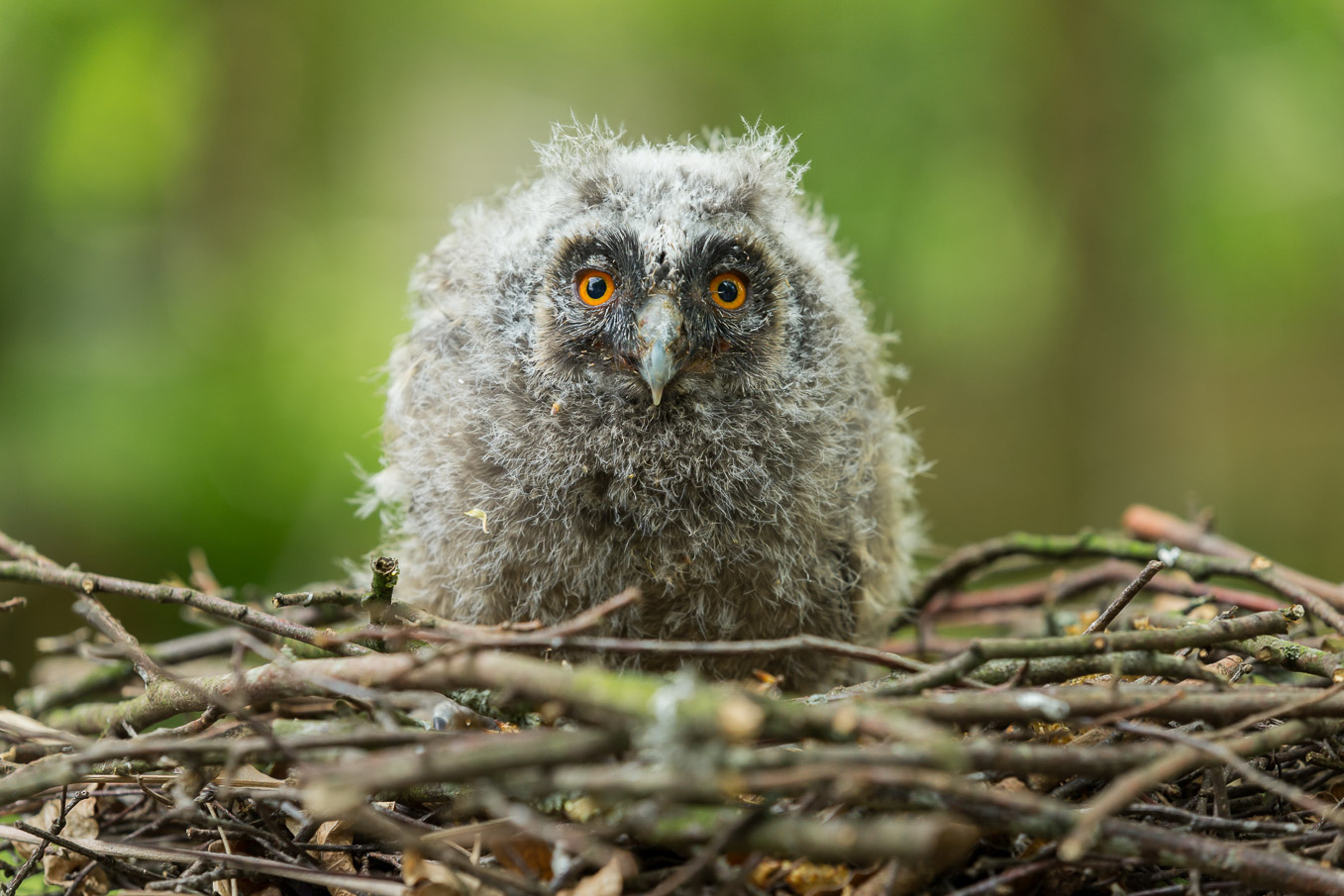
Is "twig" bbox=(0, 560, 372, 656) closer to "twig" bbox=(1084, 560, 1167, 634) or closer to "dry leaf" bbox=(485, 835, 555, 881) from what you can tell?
"dry leaf" bbox=(485, 835, 555, 881)

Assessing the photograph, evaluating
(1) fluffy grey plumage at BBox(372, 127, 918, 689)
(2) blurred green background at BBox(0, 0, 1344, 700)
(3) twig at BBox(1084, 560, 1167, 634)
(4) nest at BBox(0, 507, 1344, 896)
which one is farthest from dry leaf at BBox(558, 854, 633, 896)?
(2) blurred green background at BBox(0, 0, 1344, 700)

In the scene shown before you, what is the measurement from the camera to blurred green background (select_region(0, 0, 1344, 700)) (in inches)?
171

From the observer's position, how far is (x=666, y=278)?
184 centimetres

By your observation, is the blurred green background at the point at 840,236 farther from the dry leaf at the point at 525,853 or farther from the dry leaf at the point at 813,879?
the dry leaf at the point at 813,879

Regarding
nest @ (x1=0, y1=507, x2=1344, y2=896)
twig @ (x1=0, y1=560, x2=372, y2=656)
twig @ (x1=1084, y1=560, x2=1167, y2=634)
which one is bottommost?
nest @ (x1=0, y1=507, x2=1344, y2=896)

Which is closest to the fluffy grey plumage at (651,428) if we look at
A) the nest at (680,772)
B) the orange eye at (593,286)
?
the orange eye at (593,286)

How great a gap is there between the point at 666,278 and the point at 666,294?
0.11 ft

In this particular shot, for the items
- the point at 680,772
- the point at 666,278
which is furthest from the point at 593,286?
the point at 680,772

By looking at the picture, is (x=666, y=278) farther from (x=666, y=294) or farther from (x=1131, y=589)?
(x=1131, y=589)

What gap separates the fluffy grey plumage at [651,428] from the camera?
6.07 ft

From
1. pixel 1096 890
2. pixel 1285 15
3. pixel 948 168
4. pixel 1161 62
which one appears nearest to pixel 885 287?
pixel 948 168

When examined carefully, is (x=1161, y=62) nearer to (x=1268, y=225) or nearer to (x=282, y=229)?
(x=1268, y=225)

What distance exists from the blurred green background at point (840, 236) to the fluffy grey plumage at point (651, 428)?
2336mm

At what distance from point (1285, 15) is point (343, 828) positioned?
15.4 feet
